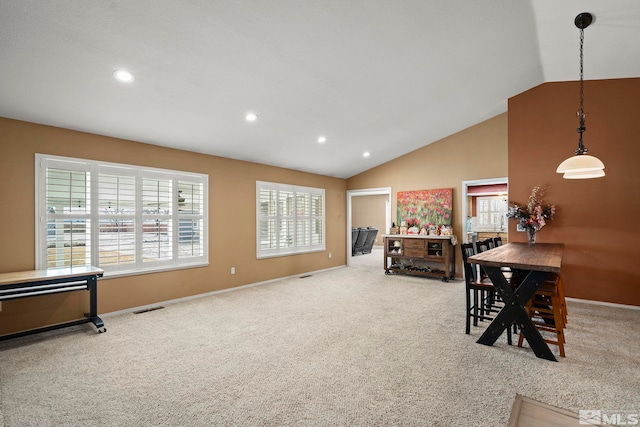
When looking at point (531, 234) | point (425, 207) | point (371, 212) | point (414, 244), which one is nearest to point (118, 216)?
point (414, 244)

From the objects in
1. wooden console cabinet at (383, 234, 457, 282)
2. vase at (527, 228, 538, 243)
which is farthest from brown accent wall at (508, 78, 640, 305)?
wooden console cabinet at (383, 234, 457, 282)

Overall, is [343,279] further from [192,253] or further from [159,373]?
[159,373]

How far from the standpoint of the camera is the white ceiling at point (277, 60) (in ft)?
7.97

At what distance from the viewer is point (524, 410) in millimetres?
1289

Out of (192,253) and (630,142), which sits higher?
(630,142)

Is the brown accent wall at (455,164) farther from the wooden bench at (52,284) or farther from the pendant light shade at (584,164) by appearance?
the wooden bench at (52,284)

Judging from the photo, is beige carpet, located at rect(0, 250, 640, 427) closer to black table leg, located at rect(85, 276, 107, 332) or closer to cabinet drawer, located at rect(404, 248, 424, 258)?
black table leg, located at rect(85, 276, 107, 332)

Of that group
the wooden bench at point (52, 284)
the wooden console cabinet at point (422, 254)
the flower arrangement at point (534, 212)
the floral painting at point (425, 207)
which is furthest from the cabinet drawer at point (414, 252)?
the wooden bench at point (52, 284)

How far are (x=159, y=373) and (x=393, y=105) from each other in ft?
14.3

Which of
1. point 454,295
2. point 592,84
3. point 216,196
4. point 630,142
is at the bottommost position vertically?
point 454,295

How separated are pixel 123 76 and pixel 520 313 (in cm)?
444

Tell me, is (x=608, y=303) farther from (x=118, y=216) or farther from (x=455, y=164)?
(x=118, y=216)

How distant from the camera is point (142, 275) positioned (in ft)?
14.3

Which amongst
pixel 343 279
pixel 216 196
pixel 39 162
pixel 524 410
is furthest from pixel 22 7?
pixel 343 279
